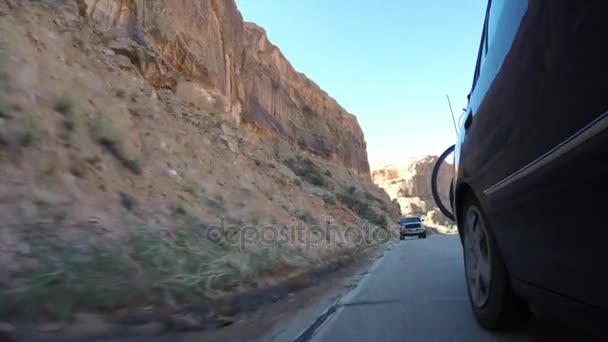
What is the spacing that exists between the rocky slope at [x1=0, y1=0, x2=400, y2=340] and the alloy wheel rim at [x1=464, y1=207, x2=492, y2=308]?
2.66 m

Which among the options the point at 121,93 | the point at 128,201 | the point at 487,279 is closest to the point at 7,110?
the point at 128,201

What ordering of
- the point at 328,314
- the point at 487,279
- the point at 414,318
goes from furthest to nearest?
the point at 328,314 → the point at 414,318 → the point at 487,279

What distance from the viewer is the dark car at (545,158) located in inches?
59.0

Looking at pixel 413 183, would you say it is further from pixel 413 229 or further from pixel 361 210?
pixel 413 229

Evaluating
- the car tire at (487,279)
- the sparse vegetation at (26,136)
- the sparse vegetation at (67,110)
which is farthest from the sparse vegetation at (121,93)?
the car tire at (487,279)

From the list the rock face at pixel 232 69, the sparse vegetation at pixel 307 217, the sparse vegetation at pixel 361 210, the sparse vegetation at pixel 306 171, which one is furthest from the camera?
the sparse vegetation at pixel 361 210

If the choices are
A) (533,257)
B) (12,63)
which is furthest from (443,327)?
(12,63)

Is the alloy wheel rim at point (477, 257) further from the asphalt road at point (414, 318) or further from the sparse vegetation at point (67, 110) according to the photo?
the sparse vegetation at point (67, 110)

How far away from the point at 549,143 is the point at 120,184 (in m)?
7.53

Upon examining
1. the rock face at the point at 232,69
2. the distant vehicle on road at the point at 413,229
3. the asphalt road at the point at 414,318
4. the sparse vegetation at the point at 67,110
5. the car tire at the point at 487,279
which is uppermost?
the rock face at the point at 232,69

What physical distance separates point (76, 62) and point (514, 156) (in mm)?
11791

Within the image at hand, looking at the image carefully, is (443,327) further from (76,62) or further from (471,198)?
(76,62)

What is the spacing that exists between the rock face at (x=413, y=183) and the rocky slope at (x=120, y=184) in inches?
2672

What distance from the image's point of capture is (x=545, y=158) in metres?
1.84
